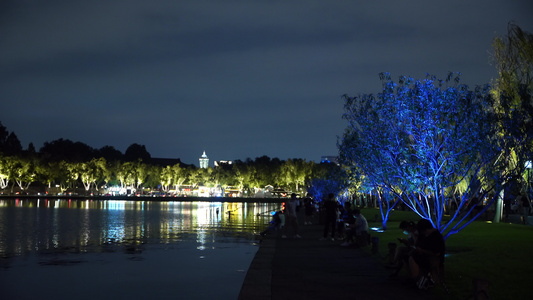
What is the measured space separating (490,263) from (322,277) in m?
5.30

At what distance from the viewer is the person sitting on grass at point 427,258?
12.7 metres

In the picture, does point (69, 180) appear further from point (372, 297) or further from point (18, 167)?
point (372, 297)

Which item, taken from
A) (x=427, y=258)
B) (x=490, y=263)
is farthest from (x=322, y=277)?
(x=490, y=263)

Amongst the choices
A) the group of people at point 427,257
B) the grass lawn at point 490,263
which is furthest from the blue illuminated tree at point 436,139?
the group of people at point 427,257

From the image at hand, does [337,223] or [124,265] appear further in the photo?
[337,223]

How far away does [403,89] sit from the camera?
864 inches

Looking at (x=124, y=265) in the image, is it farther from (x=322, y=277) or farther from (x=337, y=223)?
(x=337, y=223)

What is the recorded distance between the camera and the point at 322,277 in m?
14.6

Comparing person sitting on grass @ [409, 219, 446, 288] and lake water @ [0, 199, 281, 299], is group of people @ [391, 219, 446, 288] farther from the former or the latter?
lake water @ [0, 199, 281, 299]

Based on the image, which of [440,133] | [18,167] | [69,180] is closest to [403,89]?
[440,133]

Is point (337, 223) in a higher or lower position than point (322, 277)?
higher

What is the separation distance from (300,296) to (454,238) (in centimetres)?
1489

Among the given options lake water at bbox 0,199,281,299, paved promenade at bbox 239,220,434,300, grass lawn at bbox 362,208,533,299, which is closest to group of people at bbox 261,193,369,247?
paved promenade at bbox 239,220,434,300

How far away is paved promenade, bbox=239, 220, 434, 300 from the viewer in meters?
12.2
